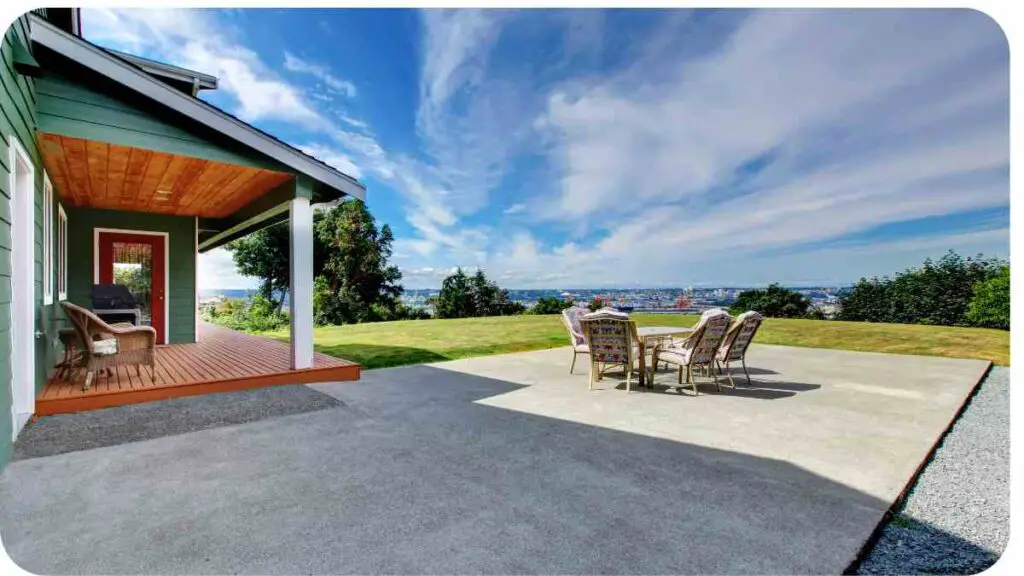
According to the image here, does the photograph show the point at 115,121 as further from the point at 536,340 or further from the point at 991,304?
the point at 991,304

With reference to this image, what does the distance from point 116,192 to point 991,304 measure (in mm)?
21252

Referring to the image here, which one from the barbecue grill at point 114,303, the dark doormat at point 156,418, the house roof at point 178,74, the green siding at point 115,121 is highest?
the house roof at point 178,74

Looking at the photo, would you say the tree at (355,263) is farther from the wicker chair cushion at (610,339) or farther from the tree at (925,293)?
the tree at (925,293)

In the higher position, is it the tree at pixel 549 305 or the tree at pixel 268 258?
the tree at pixel 268 258

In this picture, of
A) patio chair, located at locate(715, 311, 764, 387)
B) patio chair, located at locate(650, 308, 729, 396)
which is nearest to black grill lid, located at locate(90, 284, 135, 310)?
patio chair, located at locate(650, 308, 729, 396)

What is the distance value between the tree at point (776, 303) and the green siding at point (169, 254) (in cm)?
1696

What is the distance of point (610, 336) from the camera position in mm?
5930

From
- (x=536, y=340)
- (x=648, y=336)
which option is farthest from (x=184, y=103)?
(x=536, y=340)

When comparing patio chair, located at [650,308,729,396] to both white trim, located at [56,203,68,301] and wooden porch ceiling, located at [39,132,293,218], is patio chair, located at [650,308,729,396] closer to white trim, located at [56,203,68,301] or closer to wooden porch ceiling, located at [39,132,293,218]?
wooden porch ceiling, located at [39,132,293,218]


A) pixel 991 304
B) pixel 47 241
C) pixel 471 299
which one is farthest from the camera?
pixel 471 299

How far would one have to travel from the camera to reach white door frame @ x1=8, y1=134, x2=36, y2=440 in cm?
394

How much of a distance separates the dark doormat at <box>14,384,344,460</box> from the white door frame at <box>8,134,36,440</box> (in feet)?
0.83

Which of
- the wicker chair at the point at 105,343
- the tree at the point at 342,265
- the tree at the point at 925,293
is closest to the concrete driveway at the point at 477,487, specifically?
the wicker chair at the point at 105,343

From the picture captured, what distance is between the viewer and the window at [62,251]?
708 centimetres
